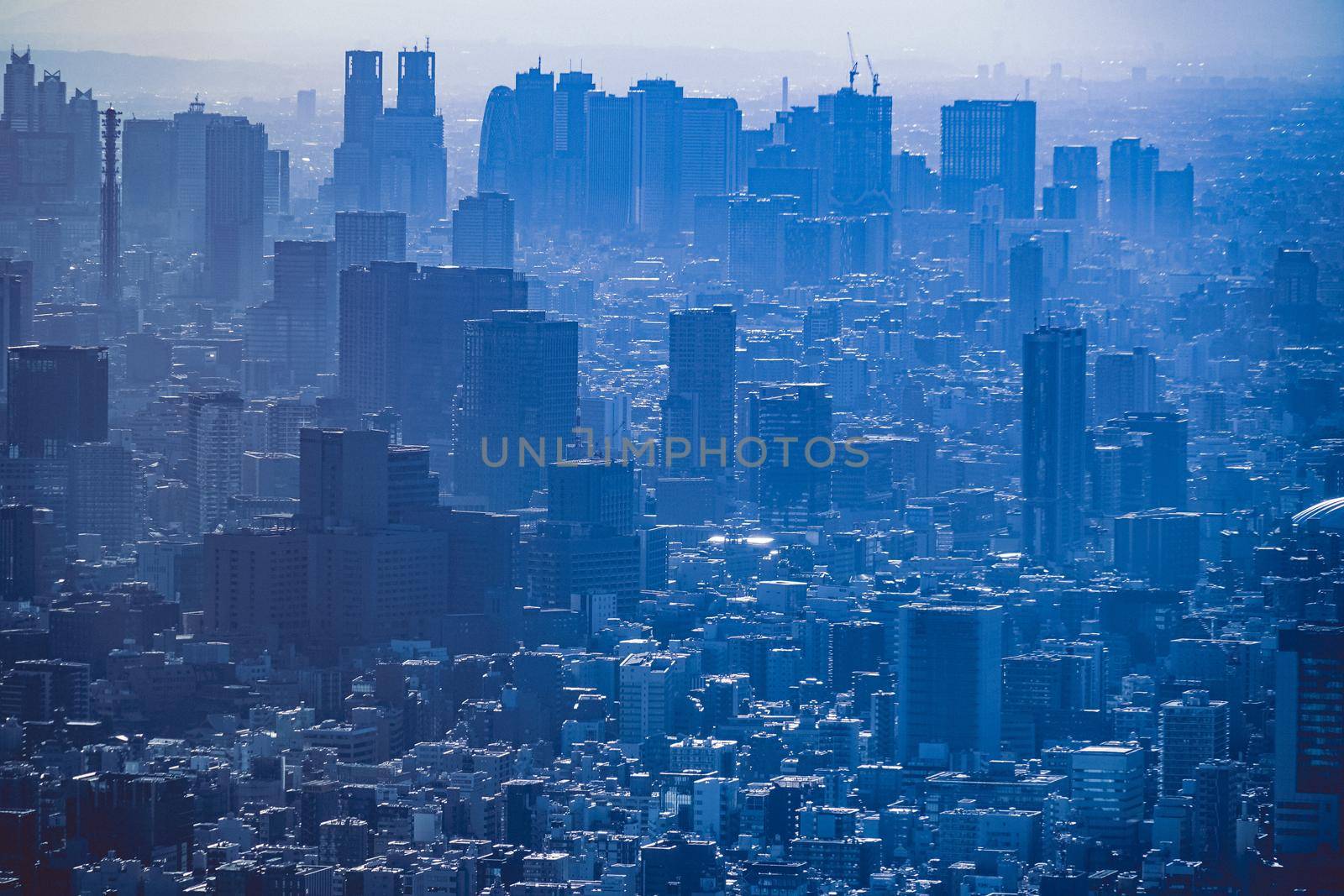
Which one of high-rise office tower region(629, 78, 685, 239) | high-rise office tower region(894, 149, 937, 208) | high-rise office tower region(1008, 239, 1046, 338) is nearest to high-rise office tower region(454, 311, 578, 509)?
high-rise office tower region(1008, 239, 1046, 338)

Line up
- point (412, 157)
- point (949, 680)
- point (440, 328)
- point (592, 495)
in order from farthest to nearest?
point (412, 157) < point (440, 328) < point (592, 495) < point (949, 680)

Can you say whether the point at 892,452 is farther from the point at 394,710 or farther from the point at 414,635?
the point at 394,710

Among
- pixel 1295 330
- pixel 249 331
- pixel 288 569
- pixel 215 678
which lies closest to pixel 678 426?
pixel 249 331

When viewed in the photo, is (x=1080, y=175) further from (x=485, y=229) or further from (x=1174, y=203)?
(x=485, y=229)

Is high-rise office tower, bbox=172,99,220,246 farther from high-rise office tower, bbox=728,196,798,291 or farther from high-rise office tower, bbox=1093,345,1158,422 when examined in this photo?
high-rise office tower, bbox=1093,345,1158,422

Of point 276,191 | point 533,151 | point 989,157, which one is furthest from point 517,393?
point 989,157

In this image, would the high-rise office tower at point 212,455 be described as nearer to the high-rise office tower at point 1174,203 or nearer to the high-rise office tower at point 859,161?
the high-rise office tower at point 1174,203

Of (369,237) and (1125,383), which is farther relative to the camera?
(369,237)
